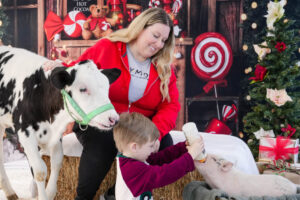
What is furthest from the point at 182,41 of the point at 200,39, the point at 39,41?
the point at 39,41

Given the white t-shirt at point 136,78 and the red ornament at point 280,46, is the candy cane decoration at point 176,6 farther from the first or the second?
the white t-shirt at point 136,78

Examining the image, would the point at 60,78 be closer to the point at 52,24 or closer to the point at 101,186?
the point at 101,186

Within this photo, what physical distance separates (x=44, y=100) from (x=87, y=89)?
32cm

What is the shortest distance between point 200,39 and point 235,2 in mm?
673

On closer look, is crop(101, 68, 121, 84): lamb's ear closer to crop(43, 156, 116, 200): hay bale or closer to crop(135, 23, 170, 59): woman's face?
crop(135, 23, 170, 59): woman's face

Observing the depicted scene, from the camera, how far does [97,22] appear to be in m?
4.53

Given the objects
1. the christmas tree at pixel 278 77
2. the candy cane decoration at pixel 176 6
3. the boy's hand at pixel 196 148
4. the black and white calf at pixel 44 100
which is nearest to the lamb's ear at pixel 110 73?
the black and white calf at pixel 44 100

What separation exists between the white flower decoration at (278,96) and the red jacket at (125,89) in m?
1.75

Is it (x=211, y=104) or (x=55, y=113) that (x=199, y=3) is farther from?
(x=55, y=113)

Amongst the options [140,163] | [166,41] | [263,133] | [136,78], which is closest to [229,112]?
[263,133]

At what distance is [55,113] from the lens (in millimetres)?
1571

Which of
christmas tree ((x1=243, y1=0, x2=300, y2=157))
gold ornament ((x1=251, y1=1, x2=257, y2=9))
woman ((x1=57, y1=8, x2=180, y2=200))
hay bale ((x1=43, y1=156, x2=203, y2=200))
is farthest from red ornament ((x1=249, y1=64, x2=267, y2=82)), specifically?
hay bale ((x1=43, y1=156, x2=203, y2=200))

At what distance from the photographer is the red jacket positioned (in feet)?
6.38

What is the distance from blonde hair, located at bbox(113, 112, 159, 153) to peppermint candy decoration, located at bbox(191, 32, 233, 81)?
9.64 feet
